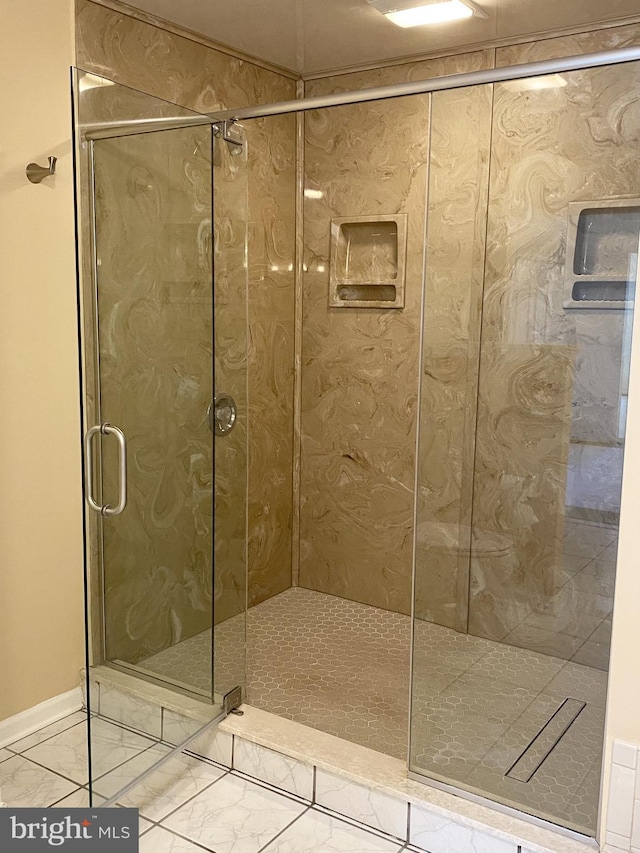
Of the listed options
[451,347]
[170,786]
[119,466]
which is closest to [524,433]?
[451,347]

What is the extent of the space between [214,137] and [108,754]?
170 centimetres

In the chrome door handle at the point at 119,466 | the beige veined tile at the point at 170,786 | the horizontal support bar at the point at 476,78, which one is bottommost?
the beige veined tile at the point at 170,786

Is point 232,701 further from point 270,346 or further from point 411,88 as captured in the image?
point 411,88

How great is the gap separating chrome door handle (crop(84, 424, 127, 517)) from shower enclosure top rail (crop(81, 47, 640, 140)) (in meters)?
0.71

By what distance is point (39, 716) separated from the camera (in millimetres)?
2637

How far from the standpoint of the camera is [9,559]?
252 centimetres

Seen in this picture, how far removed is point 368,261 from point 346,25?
0.93m

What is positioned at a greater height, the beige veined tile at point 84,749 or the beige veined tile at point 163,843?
the beige veined tile at point 84,749

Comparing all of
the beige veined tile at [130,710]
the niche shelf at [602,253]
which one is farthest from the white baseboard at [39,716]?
the niche shelf at [602,253]

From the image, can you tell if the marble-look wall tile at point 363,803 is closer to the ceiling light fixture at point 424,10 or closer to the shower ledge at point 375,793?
the shower ledge at point 375,793

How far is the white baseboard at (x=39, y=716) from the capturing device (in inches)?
100

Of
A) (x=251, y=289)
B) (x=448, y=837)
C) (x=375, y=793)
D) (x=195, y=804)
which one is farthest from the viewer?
(x=251, y=289)

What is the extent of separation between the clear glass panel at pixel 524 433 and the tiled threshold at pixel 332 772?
82 mm

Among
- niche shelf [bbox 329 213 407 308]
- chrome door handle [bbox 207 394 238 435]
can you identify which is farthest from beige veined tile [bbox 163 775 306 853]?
niche shelf [bbox 329 213 407 308]
